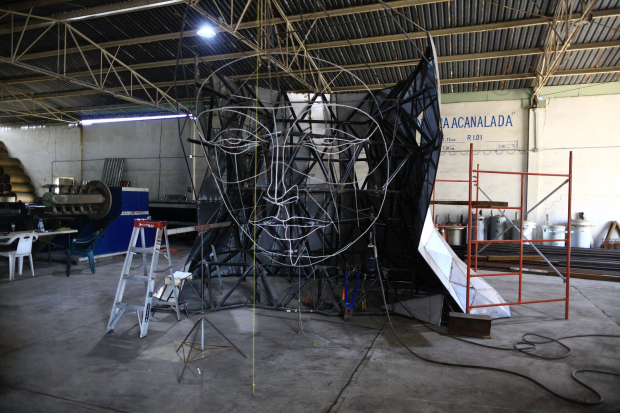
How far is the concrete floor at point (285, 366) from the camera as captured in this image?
3285 millimetres

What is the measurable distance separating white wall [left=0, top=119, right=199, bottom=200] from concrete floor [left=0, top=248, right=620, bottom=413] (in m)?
11.8

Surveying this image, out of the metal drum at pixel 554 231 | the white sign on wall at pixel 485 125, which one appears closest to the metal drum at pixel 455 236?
the metal drum at pixel 554 231

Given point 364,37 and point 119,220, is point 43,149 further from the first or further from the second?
point 364,37

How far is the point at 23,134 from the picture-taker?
2061 centimetres

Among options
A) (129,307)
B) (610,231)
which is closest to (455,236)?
(610,231)

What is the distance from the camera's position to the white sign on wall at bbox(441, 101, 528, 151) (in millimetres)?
13289

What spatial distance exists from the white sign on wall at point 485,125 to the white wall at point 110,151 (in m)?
9.80

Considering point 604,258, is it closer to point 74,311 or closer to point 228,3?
point 228,3

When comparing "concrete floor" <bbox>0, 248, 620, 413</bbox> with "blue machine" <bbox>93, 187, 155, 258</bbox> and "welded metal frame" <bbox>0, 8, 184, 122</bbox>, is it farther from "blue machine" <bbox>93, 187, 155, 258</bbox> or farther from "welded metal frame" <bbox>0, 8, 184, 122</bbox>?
"welded metal frame" <bbox>0, 8, 184, 122</bbox>

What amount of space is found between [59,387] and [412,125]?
218 inches

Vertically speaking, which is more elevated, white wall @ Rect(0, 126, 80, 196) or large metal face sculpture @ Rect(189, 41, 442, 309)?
white wall @ Rect(0, 126, 80, 196)

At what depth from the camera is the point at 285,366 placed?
4.00 m

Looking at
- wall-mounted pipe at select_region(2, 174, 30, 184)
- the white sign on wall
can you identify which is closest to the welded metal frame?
wall-mounted pipe at select_region(2, 174, 30, 184)

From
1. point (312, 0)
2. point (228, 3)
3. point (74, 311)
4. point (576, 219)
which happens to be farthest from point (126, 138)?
A: point (576, 219)
